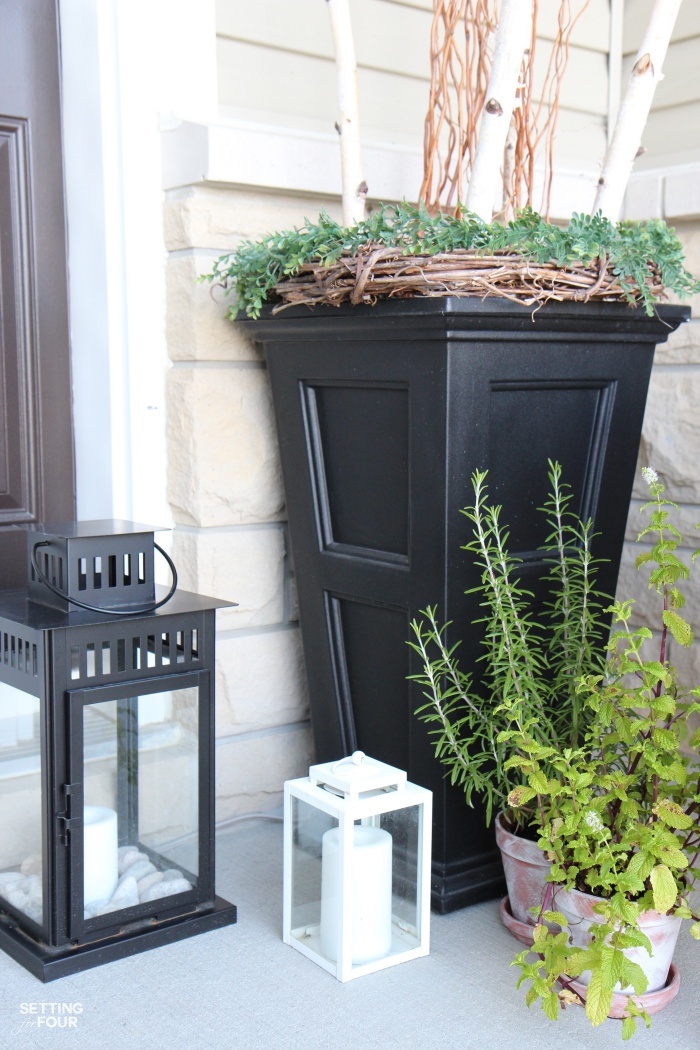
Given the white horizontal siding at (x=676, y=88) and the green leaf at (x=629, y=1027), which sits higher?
the white horizontal siding at (x=676, y=88)

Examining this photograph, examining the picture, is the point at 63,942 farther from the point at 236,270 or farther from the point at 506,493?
the point at 236,270

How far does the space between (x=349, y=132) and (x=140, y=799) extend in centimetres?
106

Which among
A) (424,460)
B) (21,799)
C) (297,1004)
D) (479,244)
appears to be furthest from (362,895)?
(479,244)

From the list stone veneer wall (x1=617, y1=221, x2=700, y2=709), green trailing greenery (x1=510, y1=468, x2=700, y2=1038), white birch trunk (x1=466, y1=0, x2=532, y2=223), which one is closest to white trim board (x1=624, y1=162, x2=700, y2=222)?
stone veneer wall (x1=617, y1=221, x2=700, y2=709)

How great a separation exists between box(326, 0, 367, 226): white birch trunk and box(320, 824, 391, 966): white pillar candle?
935 mm

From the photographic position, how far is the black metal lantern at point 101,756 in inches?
53.7

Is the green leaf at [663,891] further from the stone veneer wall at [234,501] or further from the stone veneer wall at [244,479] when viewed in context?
the stone veneer wall at [234,501]

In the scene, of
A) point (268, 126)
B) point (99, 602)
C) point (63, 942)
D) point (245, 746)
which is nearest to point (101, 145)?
point (268, 126)

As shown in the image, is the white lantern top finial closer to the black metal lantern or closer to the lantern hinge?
the black metal lantern

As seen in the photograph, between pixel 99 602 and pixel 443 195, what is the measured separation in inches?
44.1

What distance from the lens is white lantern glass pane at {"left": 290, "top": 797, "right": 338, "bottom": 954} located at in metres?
1.45

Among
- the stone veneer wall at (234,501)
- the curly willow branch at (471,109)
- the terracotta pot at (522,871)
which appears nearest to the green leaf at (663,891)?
the terracotta pot at (522,871)

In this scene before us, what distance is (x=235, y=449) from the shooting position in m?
1.86

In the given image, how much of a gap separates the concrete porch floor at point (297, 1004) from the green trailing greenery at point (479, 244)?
939mm
